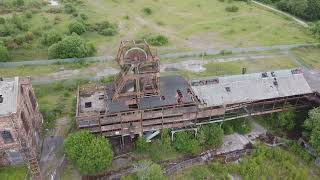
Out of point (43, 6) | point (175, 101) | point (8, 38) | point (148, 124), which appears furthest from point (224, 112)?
point (43, 6)

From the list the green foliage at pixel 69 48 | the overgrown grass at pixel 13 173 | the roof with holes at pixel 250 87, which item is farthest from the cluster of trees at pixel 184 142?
the green foliage at pixel 69 48

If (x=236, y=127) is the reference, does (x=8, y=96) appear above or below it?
above

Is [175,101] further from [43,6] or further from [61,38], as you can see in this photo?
[43,6]

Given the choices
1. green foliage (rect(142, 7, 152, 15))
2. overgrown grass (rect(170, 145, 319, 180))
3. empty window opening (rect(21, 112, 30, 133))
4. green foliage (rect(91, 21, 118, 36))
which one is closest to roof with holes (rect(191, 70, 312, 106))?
overgrown grass (rect(170, 145, 319, 180))

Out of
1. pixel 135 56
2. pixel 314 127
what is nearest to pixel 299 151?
pixel 314 127

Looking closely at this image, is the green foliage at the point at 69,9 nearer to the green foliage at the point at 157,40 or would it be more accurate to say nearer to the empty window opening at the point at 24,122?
the green foliage at the point at 157,40

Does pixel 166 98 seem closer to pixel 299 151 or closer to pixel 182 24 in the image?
pixel 299 151
